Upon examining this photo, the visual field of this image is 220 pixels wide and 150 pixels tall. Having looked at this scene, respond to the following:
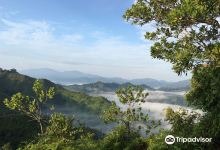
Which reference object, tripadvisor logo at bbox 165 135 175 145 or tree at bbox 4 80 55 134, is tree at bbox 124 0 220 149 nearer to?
tripadvisor logo at bbox 165 135 175 145

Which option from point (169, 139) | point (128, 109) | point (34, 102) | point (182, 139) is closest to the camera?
point (182, 139)

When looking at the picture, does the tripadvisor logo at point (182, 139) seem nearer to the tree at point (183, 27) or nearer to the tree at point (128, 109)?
the tree at point (183, 27)

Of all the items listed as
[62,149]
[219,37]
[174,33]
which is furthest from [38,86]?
[219,37]

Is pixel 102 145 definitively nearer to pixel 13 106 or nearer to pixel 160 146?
pixel 160 146

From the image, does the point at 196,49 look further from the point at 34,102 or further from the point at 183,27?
the point at 34,102

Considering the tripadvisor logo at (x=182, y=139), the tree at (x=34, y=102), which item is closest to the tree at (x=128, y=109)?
the tree at (x=34, y=102)

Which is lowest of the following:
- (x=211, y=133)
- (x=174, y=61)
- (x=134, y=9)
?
(x=211, y=133)

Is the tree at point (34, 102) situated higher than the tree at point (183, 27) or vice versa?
the tree at point (183, 27)

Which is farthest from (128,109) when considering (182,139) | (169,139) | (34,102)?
(182,139)

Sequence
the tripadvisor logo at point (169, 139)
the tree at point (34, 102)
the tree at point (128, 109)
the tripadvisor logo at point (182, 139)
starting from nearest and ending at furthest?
the tripadvisor logo at point (182, 139)
the tripadvisor logo at point (169, 139)
the tree at point (34, 102)
the tree at point (128, 109)

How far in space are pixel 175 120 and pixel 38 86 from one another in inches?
689

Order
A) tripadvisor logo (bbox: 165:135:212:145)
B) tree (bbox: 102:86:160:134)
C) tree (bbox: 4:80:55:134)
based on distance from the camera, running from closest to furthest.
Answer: tripadvisor logo (bbox: 165:135:212:145) < tree (bbox: 4:80:55:134) < tree (bbox: 102:86:160:134)

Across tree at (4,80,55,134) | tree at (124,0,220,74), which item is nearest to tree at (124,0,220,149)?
tree at (124,0,220,74)

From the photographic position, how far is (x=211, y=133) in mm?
23203
